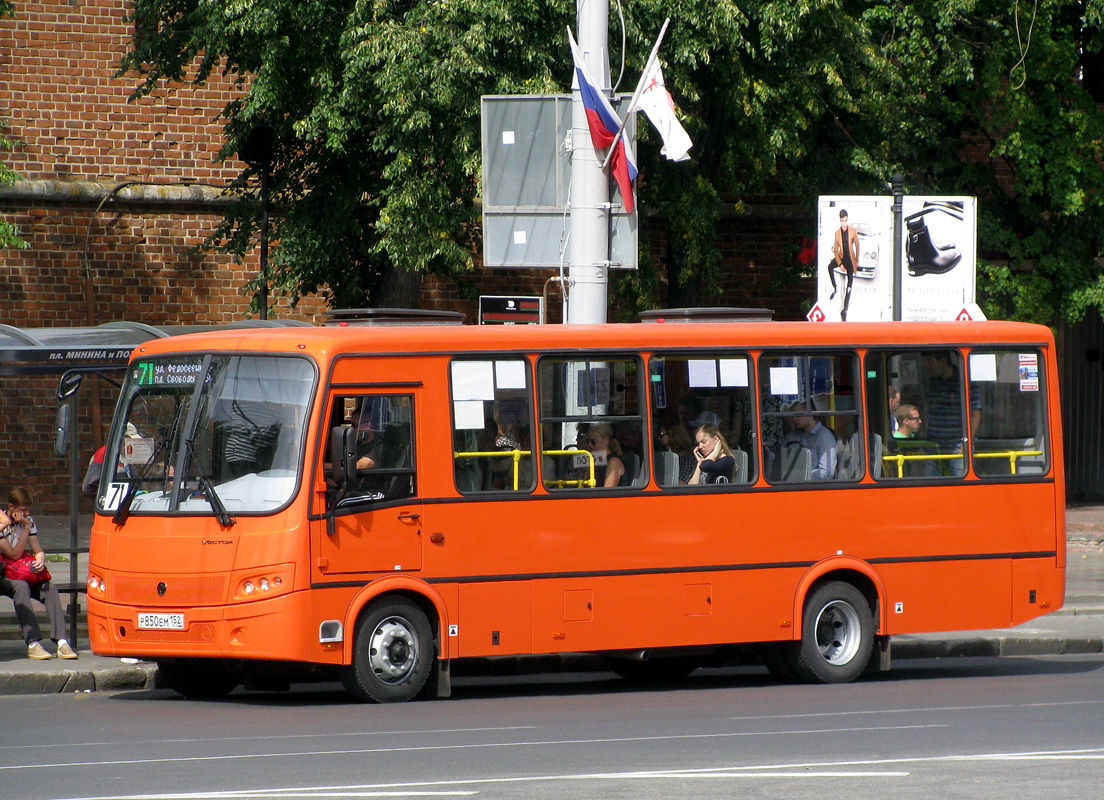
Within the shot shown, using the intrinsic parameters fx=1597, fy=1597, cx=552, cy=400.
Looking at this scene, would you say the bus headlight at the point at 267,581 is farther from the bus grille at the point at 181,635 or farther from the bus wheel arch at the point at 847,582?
the bus wheel arch at the point at 847,582

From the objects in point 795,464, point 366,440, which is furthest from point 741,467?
point 366,440

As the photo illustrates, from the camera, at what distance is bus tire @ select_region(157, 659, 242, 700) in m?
11.4

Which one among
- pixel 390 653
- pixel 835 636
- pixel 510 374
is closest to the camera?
pixel 390 653

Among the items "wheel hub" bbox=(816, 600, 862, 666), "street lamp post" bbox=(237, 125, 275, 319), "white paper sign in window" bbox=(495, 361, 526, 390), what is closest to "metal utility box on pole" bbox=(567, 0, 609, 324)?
"white paper sign in window" bbox=(495, 361, 526, 390)

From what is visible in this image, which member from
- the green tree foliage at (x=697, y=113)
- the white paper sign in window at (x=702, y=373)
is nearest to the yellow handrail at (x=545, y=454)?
the white paper sign in window at (x=702, y=373)

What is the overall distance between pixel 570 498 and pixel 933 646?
16.1 ft

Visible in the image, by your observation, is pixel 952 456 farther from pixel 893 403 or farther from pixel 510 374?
pixel 510 374

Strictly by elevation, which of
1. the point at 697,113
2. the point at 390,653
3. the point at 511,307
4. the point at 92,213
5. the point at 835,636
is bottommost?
the point at 835,636

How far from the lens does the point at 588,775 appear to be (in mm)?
7930

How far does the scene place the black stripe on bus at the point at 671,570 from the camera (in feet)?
35.8

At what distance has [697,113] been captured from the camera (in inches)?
794

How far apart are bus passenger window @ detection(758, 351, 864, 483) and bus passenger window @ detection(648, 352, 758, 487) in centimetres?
17

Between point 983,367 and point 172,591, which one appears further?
point 983,367

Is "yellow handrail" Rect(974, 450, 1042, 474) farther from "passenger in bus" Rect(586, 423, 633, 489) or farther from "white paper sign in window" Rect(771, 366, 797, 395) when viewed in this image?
"passenger in bus" Rect(586, 423, 633, 489)
